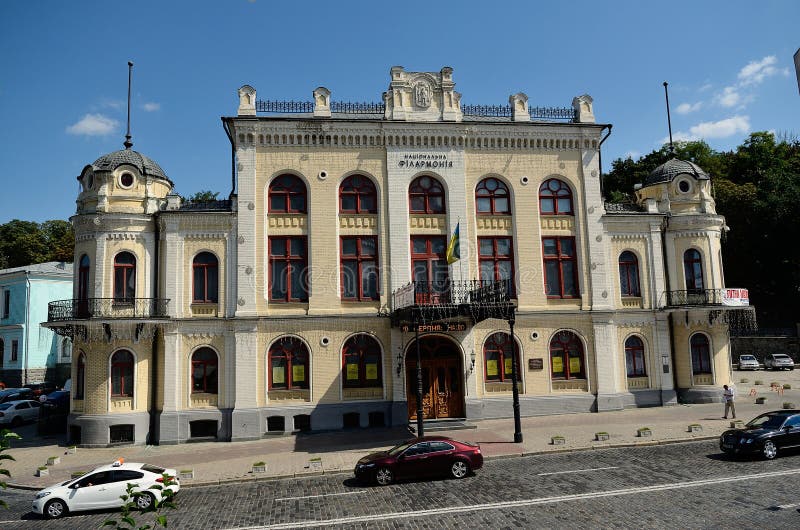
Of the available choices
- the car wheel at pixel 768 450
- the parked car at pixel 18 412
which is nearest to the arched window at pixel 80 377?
the parked car at pixel 18 412

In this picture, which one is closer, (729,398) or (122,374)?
(729,398)

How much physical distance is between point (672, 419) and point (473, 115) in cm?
1796

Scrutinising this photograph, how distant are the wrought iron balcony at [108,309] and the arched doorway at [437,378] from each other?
40.0 feet

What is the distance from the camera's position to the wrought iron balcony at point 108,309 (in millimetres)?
26281

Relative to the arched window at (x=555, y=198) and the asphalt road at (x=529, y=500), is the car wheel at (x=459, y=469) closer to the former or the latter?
the asphalt road at (x=529, y=500)

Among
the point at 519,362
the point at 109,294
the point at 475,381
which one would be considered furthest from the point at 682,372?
the point at 109,294

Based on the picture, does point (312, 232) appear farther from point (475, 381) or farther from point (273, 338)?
point (475, 381)

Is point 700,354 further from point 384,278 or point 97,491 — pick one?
point 97,491

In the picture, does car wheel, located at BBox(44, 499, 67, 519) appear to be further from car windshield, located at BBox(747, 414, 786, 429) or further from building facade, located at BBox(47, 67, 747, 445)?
car windshield, located at BBox(747, 414, 786, 429)

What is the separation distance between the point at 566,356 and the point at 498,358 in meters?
3.65

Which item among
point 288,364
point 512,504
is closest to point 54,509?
point 288,364

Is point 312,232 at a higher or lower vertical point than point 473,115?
lower

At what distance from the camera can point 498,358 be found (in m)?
29.2

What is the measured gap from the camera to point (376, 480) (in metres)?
18.0
